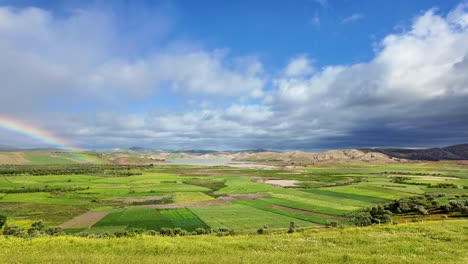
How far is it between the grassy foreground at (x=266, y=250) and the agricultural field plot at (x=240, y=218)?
33.9 m

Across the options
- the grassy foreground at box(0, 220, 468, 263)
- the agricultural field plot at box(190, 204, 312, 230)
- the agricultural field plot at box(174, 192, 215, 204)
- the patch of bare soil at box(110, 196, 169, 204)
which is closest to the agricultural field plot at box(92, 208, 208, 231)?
the agricultural field plot at box(190, 204, 312, 230)

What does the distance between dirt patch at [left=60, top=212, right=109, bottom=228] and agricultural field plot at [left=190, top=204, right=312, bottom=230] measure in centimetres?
2189

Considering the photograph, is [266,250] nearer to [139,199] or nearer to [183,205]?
[183,205]

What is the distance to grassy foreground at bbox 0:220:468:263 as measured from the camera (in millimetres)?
14195

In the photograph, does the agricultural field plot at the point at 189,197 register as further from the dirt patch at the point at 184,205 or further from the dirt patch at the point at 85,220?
the dirt patch at the point at 85,220

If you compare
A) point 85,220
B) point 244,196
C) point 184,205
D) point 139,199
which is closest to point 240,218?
point 184,205

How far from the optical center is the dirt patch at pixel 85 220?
5688 centimetres

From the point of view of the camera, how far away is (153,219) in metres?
62.5

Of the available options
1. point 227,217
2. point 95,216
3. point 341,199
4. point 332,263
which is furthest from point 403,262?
point 341,199

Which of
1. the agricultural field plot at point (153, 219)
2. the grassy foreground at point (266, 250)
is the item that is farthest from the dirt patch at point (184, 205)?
the grassy foreground at point (266, 250)

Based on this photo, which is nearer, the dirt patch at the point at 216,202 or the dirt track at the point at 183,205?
the dirt track at the point at 183,205

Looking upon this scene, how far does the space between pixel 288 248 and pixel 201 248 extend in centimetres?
552

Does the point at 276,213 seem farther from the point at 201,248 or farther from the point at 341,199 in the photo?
the point at 201,248

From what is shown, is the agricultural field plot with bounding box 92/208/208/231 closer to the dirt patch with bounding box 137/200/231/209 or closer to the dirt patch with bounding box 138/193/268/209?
the dirt patch with bounding box 137/200/231/209
